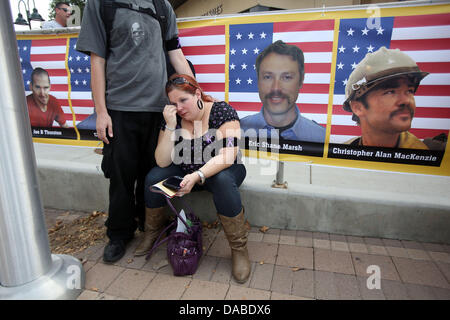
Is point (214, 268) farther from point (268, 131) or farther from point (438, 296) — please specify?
point (438, 296)

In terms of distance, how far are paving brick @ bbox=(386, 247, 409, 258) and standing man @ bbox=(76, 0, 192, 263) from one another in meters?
1.94

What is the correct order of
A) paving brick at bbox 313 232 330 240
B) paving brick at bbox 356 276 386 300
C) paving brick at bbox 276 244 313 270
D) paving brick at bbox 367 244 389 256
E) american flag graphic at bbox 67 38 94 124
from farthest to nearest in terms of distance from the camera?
american flag graphic at bbox 67 38 94 124
paving brick at bbox 313 232 330 240
paving brick at bbox 367 244 389 256
paving brick at bbox 276 244 313 270
paving brick at bbox 356 276 386 300

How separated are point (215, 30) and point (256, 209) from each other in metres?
1.60

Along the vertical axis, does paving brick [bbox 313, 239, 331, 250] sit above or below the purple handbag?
below

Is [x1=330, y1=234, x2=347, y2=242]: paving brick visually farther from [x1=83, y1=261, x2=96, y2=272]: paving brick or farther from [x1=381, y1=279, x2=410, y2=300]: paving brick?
[x1=83, y1=261, x2=96, y2=272]: paving brick

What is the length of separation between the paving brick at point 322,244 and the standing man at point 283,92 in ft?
2.76

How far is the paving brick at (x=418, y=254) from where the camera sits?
223cm

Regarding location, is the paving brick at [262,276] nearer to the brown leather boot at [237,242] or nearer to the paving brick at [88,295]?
the brown leather boot at [237,242]

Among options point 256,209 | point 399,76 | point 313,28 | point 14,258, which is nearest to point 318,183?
point 256,209

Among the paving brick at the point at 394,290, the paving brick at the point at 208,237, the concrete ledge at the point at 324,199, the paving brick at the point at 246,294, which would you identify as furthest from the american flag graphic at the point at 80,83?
the paving brick at the point at 394,290

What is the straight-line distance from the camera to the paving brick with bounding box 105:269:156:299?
6.34 feet

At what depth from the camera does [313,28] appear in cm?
224

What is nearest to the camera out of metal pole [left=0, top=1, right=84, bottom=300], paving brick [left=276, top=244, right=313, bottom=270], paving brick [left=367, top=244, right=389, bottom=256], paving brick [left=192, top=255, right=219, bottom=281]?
metal pole [left=0, top=1, right=84, bottom=300]

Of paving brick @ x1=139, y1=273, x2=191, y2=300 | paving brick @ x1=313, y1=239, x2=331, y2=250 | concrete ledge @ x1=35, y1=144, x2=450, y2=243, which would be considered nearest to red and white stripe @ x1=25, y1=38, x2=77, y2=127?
concrete ledge @ x1=35, y1=144, x2=450, y2=243
